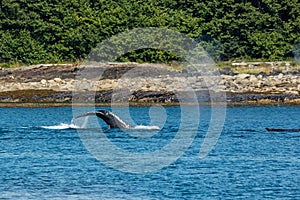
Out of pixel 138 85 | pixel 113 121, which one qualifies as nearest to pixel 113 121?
pixel 113 121

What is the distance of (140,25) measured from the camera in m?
82.8

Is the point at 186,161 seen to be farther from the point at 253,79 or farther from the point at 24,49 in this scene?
the point at 24,49

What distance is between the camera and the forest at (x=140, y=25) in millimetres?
82000

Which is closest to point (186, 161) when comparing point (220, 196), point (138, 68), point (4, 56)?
point (220, 196)

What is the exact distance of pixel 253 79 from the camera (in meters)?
68.7

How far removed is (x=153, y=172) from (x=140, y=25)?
51.9 m

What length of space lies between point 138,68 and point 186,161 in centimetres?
4120

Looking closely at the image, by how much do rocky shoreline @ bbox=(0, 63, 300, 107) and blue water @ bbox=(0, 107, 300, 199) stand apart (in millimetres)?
15813

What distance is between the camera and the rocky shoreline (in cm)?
6588

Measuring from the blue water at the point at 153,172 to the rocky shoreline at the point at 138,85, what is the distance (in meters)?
15.8

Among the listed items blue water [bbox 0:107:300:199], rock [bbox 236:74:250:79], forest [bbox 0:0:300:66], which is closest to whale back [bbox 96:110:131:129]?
blue water [bbox 0:107:300:199]

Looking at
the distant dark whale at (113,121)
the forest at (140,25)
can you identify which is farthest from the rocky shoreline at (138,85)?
the distant dark whale at (113,121)

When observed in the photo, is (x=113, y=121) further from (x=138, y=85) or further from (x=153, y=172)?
(x=138, y=85)

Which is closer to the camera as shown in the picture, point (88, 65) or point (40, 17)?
point (88, 65)
